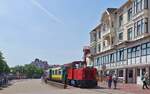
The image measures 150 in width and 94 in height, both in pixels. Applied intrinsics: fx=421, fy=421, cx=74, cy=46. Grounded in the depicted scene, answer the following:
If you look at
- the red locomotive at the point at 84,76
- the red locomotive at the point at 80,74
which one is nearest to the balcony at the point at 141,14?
the red locomotive at the point at 80,74

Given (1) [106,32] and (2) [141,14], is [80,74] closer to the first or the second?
(2) [141,14]

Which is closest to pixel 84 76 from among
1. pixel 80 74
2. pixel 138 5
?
pixel 80 74

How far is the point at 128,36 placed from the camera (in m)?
59.6

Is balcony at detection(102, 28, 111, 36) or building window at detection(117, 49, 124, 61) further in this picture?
balcony at detection(102, 28, 111, 36)

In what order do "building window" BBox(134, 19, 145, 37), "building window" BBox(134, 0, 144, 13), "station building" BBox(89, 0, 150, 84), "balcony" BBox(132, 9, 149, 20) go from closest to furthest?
"station building" BBox(89, 0, 150, 84) < "balcony" BBox(132, 9, 149, 20) < "building window" BBox(134, 19, 145, 37) < "building window" BBox(134, 0, 144, 13)

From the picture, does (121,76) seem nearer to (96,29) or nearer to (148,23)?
(148,23)

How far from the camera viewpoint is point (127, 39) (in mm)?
59719

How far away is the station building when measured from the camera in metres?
50.4

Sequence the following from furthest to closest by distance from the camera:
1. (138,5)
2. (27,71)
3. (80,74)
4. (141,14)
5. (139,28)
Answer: (27,71)
(138,5)
(139,28)
(141,14)
(80,74)

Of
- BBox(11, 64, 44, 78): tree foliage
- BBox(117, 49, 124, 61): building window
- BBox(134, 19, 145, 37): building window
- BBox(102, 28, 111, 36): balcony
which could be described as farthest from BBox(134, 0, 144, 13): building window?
BBox(11, 64, 44, 78): tree foliage

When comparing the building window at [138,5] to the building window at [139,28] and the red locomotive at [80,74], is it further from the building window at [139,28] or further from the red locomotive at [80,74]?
the red locomotive at [80,74]

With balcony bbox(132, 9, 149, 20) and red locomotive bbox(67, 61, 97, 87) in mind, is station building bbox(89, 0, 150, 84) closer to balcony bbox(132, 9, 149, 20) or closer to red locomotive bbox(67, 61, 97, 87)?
balcony bbox(132, 9, 149, 20)

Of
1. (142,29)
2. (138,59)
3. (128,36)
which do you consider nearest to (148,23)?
(142,29)

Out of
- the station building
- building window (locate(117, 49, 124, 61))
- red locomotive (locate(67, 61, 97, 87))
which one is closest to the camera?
red locomotive (locate(67, 61, 97, 87))
